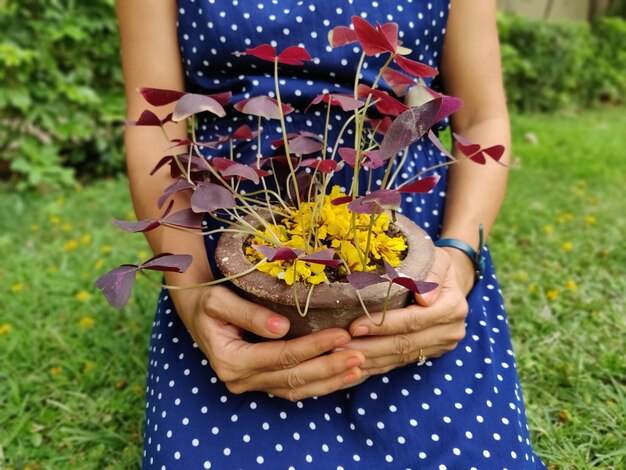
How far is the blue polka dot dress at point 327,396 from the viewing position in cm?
85

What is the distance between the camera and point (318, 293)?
735mm

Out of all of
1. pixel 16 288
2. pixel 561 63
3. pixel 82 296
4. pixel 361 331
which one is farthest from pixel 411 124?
pixel 561 63

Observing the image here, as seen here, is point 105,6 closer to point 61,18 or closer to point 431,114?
point 61,18

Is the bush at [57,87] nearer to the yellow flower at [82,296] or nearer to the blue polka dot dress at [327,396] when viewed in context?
the yellow flower at [82,296]

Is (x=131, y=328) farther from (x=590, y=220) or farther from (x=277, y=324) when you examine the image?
Answer: (x=590, y=220)

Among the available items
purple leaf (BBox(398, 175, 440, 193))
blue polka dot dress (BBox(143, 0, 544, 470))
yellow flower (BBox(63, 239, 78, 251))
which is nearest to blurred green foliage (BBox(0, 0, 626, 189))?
yellow flower (BBox(63, 239, 78, 251))

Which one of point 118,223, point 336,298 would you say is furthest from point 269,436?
point 118,223

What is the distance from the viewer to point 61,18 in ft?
9.55

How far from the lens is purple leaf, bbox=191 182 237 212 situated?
70 cm

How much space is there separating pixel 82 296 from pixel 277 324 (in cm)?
137

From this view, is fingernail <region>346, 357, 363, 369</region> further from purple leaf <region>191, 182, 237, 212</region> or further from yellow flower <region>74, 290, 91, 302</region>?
yellow flower <region>74, 290, 91, 302</region>

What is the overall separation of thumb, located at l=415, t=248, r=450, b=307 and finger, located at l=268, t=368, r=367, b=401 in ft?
0.46

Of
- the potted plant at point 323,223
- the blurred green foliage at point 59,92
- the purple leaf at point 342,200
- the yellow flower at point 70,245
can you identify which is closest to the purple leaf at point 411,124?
the potted plant at point 323,223

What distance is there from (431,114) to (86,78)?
9.50ft
